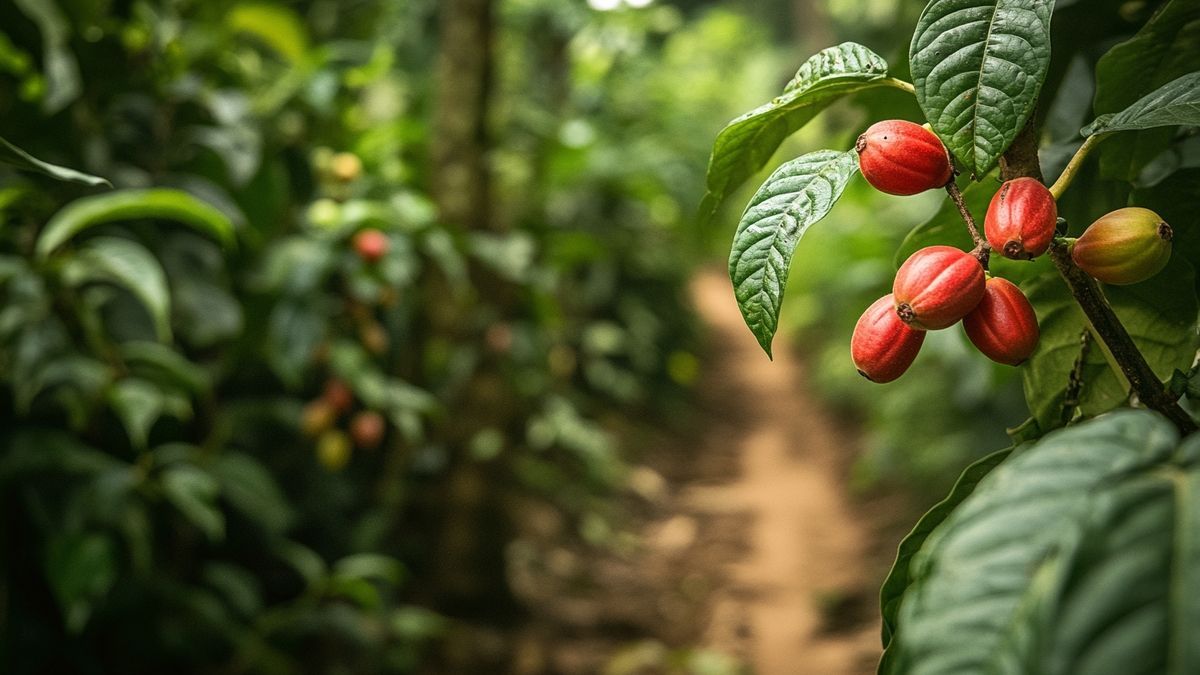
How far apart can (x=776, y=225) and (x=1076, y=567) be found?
0.28m

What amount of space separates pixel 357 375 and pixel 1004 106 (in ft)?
4.76

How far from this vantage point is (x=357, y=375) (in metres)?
1.74

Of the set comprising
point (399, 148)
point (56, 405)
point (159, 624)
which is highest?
point (399, 148)

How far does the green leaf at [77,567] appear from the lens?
116 cm

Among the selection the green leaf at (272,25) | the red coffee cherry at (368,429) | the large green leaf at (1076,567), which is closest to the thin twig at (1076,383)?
the large green leaf at (1076,567)

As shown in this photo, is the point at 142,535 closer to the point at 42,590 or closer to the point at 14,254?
the point at 42,590

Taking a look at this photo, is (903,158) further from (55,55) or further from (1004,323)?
(55,55)

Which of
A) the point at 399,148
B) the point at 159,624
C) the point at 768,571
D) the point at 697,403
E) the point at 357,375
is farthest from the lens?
the point at 697,403

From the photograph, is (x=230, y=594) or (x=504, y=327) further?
(x=504, y=327)

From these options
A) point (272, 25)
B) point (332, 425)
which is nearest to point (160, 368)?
point (332, 425)

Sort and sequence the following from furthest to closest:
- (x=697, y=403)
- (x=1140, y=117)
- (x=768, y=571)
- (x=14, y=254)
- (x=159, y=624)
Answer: (x=697, y=403) < (x=768, y=571) < (x=159, y=624) < (x=14, y=254) < (x=1140, y=117)

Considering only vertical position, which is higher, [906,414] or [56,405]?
[906,414]

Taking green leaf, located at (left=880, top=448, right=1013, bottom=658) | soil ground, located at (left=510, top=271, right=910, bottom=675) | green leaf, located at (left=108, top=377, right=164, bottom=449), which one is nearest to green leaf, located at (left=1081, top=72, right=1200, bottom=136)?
green leaf, located at (left=880, top=448, right=1013, bottom=658)

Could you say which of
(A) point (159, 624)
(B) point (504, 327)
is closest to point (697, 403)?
(B) point (504, 327)
